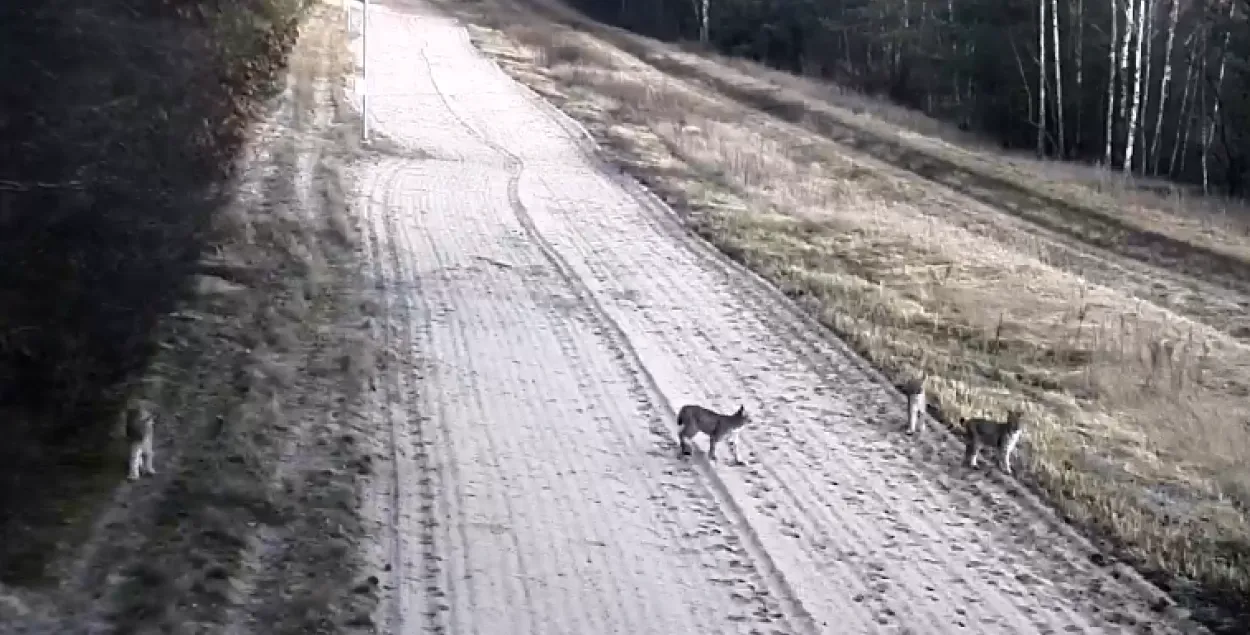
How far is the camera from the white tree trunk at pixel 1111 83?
38062mm

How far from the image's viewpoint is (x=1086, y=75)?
41.4 metres

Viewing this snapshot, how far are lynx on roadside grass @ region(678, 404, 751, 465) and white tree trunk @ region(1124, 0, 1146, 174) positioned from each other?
1037 inches

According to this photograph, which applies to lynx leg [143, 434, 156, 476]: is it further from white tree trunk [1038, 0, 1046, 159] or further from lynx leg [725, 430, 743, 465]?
white tree trunk [1038, 0, 1046, 159]

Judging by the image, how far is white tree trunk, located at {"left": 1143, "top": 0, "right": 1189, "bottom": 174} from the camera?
37375mm

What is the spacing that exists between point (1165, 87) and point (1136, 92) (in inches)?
96.1

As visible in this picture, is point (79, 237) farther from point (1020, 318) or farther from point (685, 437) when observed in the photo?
point (1020, 318)

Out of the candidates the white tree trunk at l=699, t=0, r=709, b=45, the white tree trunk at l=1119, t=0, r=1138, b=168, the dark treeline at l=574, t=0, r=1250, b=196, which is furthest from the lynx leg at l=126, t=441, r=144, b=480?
the white tree trunk at l=699, t=0, r=709, b=45

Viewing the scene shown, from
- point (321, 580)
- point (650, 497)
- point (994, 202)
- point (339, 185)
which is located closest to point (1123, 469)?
point (650, 497)

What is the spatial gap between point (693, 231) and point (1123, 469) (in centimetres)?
1099

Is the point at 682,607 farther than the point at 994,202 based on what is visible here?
No

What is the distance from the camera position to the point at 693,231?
78.1 ft

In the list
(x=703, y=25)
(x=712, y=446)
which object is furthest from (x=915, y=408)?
(x=703, y=25)

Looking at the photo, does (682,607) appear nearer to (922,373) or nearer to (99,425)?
(99,425)

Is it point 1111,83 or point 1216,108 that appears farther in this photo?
point 1111,83
